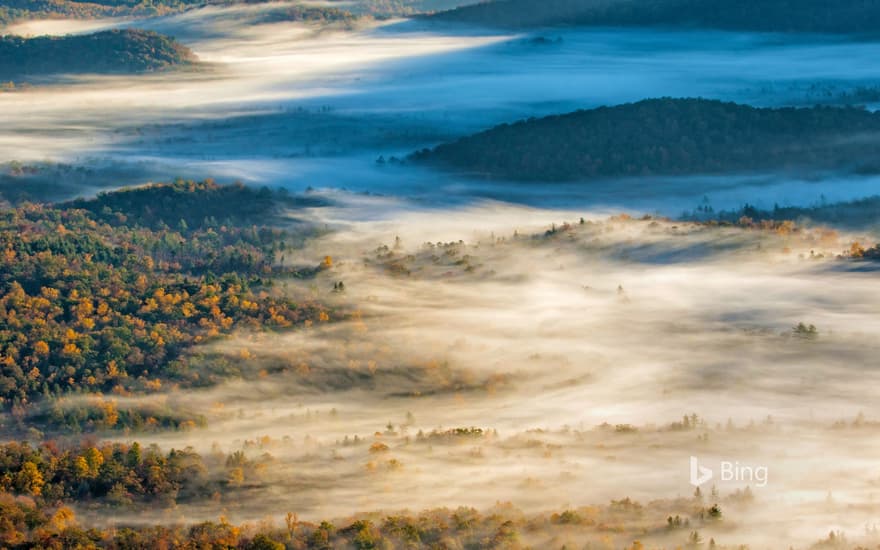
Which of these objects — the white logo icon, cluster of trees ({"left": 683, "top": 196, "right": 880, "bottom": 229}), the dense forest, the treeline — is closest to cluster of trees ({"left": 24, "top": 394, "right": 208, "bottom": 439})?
the treeline

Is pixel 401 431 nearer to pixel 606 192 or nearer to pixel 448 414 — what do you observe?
pixel 448 414

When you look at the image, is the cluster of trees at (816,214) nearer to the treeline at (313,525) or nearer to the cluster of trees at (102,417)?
the cluster of trees at (102,417)

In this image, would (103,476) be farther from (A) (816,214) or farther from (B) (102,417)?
(A) (816,214)

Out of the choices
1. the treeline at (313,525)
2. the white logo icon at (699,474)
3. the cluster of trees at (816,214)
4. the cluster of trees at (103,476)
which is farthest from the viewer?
the cluster of trees at (816,214)

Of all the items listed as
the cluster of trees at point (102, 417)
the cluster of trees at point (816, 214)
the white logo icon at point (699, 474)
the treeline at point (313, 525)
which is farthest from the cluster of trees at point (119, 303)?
the cluster of trees at point (816, 214)

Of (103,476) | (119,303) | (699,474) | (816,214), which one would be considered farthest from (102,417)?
(816,214)

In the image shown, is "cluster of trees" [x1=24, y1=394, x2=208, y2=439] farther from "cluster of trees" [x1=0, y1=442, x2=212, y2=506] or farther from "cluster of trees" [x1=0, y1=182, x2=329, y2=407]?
"cluster of trees" [x1=0, y1=442, x2=212, y2=506]
